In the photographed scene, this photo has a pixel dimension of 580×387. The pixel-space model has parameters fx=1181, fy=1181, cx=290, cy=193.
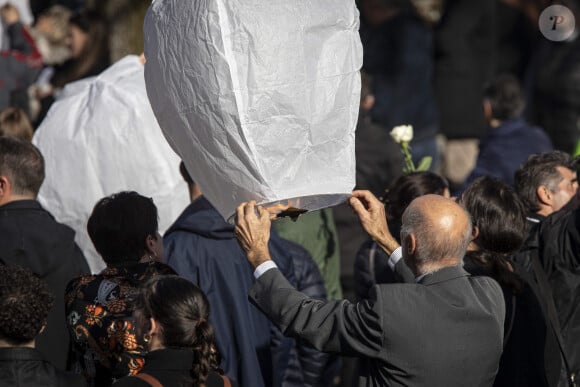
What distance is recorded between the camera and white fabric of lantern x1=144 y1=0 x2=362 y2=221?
12.5 ft

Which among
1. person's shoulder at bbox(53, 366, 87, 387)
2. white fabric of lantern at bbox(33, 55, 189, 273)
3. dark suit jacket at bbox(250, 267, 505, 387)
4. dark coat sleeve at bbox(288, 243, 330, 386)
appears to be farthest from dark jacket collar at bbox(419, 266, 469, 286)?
white fabric of lantern at bbox(33, 55, 189, 273)

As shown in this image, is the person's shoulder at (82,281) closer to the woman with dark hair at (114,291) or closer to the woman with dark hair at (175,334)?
the woman with dark hair at (114,291)

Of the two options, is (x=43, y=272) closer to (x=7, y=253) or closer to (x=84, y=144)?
(x=7, y=253)

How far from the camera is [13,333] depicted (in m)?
3.63

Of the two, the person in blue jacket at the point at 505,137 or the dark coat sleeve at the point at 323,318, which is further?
the person in blue jacket at the point at 505,137

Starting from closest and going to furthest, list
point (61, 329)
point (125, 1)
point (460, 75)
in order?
point (61, 329) → point (125, 1) → point (460, 75)

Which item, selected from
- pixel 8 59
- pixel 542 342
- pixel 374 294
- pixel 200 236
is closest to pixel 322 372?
pixel 200 236

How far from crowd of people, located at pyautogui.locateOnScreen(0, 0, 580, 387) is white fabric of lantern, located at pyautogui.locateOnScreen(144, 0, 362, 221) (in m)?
0.16

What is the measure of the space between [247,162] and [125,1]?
5.08 m

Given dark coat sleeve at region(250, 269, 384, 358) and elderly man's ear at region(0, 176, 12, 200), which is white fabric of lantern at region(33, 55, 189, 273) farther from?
dark coat sleeve at region(250, 269, 384, 358)

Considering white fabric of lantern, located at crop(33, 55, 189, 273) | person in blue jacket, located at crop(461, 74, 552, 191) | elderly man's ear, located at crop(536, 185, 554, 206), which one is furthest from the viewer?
person in blue jacket, located at crop(461, 74, 552, 191)

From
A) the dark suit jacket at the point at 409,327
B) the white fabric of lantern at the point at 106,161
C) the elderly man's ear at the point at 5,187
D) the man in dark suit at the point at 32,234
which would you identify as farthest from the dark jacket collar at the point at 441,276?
the white fabric of lantern at the point at 106,161

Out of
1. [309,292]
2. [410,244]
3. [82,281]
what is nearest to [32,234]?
[82,281]

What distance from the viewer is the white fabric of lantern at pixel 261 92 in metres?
3.82
